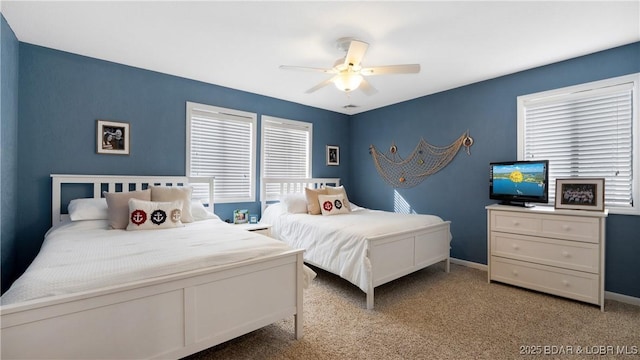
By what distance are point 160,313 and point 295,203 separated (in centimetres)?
243

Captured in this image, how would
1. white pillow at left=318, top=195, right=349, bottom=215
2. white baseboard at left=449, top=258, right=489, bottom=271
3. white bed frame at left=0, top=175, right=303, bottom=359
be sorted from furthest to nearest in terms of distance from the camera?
1. white pillow at left=318, top=195, right=349, bottom=215
2. white baseboard at left=449, top=258, right=489, bottom=271
3. white bed frame at left=0, top=175, right=303, bottom=359

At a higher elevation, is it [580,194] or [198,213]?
[580,194]

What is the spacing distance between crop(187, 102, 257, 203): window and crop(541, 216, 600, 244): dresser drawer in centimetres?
358

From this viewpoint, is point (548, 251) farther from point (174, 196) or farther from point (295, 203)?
point (174, 196)

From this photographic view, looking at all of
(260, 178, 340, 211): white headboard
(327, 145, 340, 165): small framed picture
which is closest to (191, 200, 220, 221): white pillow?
(260, 178, 340, 211): white headboard

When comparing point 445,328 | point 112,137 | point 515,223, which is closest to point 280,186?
point 112,137

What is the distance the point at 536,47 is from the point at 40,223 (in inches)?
203

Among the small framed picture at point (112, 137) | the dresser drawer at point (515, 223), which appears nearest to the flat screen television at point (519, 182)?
the dresser drawer at point (515, 223)

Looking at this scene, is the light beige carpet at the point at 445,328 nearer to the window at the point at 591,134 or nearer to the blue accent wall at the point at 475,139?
the blue accent wall at the point at 475,139

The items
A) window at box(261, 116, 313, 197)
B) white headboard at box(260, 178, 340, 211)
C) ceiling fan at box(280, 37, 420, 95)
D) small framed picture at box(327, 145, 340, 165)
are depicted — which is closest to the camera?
ceiling fan at box(280, 37, 420, 95)

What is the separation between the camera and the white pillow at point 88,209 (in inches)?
100

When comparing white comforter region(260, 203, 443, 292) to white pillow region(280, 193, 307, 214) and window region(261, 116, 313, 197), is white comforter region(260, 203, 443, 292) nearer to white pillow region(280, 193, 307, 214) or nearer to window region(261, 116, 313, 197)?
white pillow region(280, 193, 307, 214)

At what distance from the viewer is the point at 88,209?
2.59 m

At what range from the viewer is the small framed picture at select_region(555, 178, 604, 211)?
2.60 m
